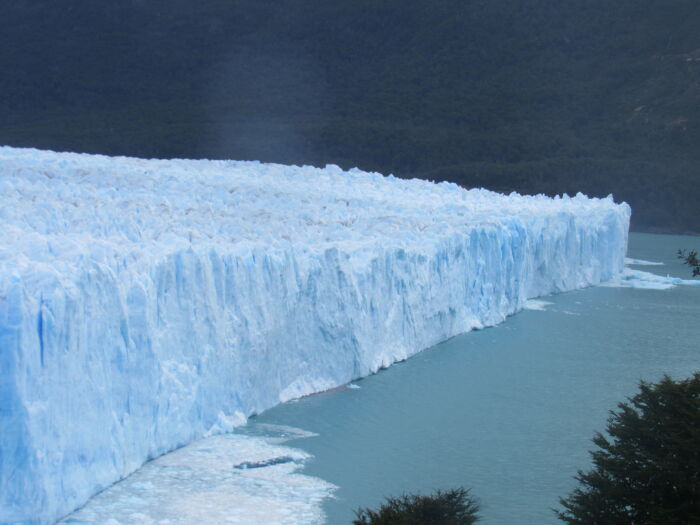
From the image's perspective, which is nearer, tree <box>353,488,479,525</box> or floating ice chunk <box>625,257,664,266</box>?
tree <box>353,488,479,525</box>

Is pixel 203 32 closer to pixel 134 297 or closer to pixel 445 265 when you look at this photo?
pixel 445 265

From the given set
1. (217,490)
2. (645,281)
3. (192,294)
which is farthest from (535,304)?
(217,490)

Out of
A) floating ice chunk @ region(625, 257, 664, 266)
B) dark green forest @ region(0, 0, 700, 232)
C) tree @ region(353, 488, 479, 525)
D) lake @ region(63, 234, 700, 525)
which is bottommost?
lake @ region(63, 234, 700, 525)

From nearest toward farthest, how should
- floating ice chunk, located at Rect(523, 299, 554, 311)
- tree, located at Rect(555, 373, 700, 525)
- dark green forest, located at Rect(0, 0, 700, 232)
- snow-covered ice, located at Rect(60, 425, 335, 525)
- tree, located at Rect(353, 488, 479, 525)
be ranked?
tree, located at Rect(353, 488, 479, 525), tree, located at Rect(555, 373, 700, 525), snow-covered ice, located at Rect(60, 425, 335, 525), floating ice chunk, located at Rect(523, 299, 554, 311), dark green forest, located at Rect(0, 0, 700, 232)

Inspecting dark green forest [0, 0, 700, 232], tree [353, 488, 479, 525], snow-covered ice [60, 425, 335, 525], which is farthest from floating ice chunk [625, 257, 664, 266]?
tree [353, 488, 479, 525]

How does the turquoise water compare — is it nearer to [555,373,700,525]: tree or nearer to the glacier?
the glacier

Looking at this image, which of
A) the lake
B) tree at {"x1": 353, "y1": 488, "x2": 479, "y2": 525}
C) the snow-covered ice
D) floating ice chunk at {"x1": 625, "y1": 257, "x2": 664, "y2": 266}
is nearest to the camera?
tree at {"x1": 353, "y1": 488, "x2": 479, "y2": 525}

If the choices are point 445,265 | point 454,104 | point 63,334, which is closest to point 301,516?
point 63,334
